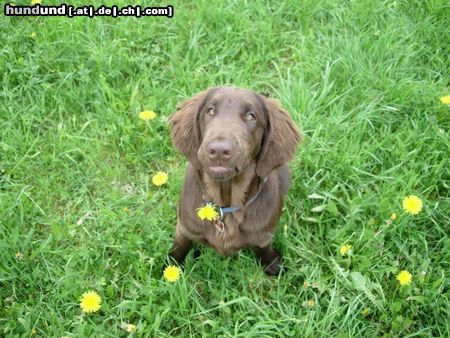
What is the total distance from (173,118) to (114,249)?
893mm

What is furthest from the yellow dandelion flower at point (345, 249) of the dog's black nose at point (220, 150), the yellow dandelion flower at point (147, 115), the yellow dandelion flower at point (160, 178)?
the yellow dandelion flower at point (147, 115)

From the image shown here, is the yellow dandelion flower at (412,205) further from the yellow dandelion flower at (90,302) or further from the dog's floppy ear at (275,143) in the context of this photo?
the yellow dandelion flower at (90,302)

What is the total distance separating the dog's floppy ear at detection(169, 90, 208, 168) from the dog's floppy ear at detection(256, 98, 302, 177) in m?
0.34

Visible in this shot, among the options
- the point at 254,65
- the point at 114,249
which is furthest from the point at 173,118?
the point at 254,65

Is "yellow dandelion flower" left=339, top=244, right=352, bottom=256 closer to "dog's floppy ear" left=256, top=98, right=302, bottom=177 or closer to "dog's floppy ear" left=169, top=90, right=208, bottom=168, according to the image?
"dog's floppy ear" left=256, top=98, right=302, bottom=177

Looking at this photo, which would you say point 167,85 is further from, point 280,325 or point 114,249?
point 280,325

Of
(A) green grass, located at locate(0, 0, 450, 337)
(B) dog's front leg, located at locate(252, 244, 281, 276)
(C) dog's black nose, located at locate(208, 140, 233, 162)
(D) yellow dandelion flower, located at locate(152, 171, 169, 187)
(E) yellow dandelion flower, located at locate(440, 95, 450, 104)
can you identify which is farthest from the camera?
(E) yellow dandelion flower, located at locate(440, 95, 450, 104)

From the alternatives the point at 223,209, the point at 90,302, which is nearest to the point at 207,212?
the point at 223,209

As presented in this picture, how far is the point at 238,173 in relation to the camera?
2.40 meters

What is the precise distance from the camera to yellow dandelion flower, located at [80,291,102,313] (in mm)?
2551

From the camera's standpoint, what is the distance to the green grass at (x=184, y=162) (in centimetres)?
271

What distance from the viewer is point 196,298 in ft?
8.96

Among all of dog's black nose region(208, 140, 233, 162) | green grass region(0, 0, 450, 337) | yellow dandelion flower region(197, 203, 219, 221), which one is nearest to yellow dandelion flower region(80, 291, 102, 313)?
green grass region(0, 0, 450, 337)

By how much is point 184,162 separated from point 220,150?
4.15 feet
